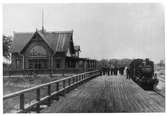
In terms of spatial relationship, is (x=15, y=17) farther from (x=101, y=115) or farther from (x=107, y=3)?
(x=101, y=115)

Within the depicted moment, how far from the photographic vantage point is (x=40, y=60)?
111 ft

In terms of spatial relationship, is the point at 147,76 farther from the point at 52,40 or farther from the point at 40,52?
the point at 52,40

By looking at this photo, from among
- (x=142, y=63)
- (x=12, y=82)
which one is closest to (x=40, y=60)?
(x=12, y=82)

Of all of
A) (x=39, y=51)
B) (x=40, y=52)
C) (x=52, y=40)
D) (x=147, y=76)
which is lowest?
(x=147, y=76)

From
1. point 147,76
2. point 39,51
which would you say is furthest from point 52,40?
point 147,76

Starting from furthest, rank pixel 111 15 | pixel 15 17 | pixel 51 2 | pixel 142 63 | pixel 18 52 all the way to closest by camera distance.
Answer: pixel 18 52 → pixel 142 63 → pixel 111 15 → pixel 15 17 → pixel 51 2

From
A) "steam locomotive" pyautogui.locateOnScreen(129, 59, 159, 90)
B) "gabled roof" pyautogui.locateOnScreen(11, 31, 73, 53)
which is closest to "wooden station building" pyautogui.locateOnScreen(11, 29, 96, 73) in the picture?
"gabled roof" pyautogui.locateOnScreen(11, 31, 73, 53)

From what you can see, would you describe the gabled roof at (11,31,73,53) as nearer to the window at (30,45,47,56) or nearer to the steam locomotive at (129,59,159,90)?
the window at (30,45,47,56)

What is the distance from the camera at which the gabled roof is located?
34.0 m

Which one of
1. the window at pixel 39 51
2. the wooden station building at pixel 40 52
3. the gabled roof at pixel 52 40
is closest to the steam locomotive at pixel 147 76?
the wooden station building at pixel 40 52

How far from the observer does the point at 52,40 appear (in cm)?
3494

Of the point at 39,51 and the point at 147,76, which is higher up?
the point at 39,51

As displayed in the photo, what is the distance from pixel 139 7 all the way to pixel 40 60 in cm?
2552

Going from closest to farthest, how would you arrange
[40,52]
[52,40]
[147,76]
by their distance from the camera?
[147,76] < [40,52] < [52,40]
